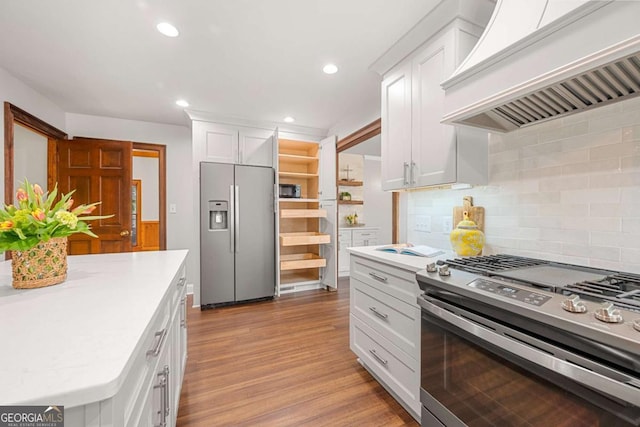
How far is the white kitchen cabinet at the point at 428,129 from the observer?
64.7 inches

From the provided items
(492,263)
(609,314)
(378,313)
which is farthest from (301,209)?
(609,314)

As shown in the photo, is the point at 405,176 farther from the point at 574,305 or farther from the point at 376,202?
the point at 376,202

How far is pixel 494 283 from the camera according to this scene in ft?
3.46

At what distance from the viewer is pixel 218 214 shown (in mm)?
3453

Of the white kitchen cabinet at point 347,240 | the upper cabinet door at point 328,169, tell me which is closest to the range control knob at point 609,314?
the upper cabinet door at point 328,169

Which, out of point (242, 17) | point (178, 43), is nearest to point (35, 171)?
point (178, 43)

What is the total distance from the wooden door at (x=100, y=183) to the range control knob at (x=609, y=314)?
4201mm

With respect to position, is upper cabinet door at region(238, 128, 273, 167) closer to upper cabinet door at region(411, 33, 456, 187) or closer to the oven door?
upper cabinet door at region(411, 33, 456, 187)

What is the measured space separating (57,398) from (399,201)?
5551mm

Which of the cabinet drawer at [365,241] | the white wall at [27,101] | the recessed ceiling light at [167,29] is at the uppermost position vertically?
the recessed ceiling light at [167,29]

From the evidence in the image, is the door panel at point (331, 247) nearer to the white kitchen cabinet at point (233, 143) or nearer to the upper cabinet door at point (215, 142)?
the white kitchen cabinet at point (233, 143)

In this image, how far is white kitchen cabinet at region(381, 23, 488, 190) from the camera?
1.64 meters

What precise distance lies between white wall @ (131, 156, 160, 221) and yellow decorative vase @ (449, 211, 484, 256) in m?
7.12

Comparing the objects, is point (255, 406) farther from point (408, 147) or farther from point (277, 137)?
point (277, 137)
